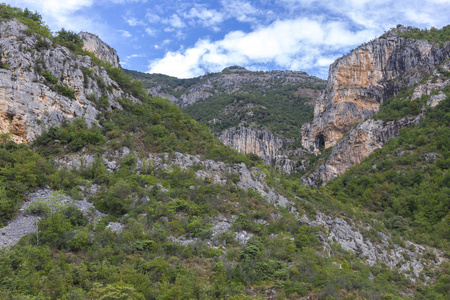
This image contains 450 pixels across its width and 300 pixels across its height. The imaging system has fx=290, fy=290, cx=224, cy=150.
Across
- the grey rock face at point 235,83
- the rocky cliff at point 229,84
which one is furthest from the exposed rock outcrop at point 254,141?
the grey rock face at point 235,83

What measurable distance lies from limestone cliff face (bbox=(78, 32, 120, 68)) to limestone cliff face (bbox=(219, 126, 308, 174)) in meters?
34.2

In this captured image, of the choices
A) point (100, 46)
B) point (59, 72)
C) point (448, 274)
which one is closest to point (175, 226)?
point (59, 72)

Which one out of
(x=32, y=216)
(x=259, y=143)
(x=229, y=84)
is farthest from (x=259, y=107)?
(x=32, y=216)

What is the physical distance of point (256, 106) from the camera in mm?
97562

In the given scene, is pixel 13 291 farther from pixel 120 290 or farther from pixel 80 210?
pixel 80 210

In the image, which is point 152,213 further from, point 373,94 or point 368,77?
point 368,77

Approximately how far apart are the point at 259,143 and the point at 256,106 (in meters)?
22.9

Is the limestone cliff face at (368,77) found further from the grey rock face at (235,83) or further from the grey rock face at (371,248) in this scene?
the grey rock face at (371,248)

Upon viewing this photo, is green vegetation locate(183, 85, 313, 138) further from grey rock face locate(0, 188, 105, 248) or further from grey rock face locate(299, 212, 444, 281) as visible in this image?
grey rock face locate(0, 188, 105, 248)

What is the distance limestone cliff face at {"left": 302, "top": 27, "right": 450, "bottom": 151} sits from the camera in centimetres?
6638

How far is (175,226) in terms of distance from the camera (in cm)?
1950

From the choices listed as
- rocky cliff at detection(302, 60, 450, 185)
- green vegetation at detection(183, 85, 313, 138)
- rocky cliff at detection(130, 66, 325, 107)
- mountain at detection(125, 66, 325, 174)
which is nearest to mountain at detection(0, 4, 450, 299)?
rocky cliff at detection(302, 60, 450, 185)

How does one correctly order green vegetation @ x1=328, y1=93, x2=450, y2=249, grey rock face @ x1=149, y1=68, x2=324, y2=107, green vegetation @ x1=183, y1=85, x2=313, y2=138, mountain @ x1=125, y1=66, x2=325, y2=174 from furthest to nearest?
1. grey rock face @ x1=149, y1=68, x2=324, y2=107
2. green vegetation @ x1=183, y1=85, x2=313, y2=138
3. mountain @ x1=125, y1=66, x2=325, y2=174
4. green vegetation @ x1=328, y1=93, x2=450, y2=249

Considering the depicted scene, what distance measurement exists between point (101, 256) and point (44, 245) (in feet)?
9.48
